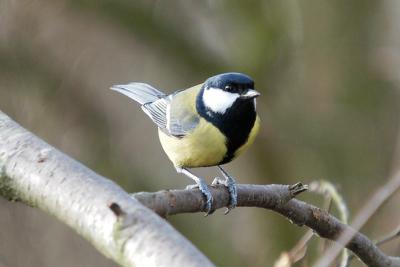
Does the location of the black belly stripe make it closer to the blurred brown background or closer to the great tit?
the great tit

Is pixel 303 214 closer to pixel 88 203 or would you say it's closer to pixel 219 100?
pixel 219 100

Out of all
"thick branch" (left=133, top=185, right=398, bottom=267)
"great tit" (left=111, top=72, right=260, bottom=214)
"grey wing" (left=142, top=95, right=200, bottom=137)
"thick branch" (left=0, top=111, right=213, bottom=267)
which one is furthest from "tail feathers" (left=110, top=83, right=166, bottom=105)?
"thick branch" (left=0, top=111, right=213, bottom=267)

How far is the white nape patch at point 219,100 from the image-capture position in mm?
2820

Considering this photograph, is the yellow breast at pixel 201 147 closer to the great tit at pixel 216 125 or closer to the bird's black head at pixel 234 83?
the great tit at pixel 216 125

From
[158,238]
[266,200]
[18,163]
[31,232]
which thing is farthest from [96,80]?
[158,238]

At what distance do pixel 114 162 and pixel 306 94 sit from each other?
5.45 ft

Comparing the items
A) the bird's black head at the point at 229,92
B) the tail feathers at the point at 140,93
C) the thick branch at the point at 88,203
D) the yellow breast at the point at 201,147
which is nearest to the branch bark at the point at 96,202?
the thick branch at the point at 88,203

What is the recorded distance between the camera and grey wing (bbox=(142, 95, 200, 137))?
2918mm

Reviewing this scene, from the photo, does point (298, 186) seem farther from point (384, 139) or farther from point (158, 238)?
point (384, 139)

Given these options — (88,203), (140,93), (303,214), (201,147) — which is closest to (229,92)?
(201,147)

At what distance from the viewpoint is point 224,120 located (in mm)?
2816

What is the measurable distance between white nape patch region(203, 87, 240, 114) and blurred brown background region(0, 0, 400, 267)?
2.02m

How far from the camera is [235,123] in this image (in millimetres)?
2799

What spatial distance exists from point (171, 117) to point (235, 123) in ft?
1.48
